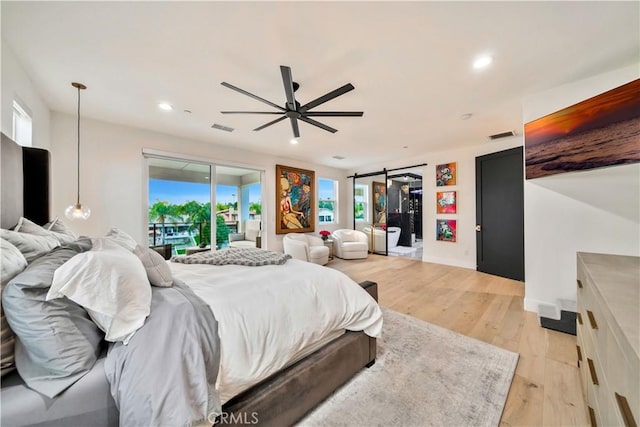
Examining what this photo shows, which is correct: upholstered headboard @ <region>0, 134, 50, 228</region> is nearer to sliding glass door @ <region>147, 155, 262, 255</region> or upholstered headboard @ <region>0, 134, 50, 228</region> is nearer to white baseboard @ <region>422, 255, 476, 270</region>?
sliding glass door @ <region>147, 155, 262, 255</region>

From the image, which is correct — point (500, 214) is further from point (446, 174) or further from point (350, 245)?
point (350, 245)

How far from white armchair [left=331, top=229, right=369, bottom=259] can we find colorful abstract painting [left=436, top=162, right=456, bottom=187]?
2298 mm

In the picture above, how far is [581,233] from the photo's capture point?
2.42 metres

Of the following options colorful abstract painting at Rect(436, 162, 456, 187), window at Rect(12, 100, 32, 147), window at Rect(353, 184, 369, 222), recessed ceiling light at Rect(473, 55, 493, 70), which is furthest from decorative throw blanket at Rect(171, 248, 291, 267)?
window at Rect(353, 184, 369, 222)

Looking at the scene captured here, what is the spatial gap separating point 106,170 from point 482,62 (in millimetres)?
5032

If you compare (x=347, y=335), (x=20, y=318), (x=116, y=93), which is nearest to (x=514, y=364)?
(x=347, y=335)

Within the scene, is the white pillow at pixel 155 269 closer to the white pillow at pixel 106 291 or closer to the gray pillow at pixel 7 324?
the white pillow at pixel 106 291

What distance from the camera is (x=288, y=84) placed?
1941 mm

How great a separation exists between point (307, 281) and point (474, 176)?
15.7 ft

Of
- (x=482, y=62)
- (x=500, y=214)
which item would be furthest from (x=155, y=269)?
(x=500, y=214)

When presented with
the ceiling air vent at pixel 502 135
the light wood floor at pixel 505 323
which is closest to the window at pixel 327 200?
the light wood floor at pixel 505 323

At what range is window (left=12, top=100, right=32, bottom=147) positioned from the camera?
2209mm

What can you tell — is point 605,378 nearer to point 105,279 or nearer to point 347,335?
point 347,335

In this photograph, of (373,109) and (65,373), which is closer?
(65,373)
